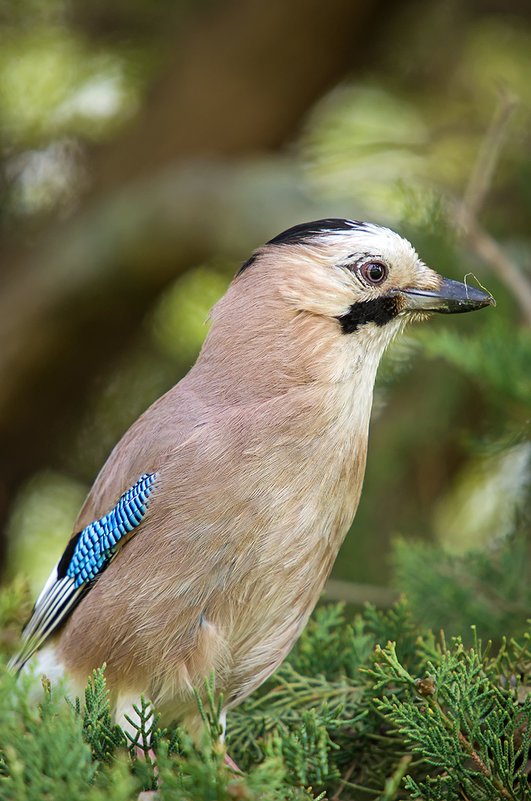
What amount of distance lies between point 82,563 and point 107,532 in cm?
14

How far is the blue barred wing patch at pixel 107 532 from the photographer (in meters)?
2.08

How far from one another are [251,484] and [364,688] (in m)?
0.54

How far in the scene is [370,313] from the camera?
2.16 m

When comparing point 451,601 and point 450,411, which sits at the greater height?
point 450,411

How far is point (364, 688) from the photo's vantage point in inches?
80.2

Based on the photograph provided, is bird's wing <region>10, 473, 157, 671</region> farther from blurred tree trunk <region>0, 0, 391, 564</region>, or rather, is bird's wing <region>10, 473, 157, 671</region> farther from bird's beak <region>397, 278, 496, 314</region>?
blurred tree trunk <region>0, 0, 391, 564</region>

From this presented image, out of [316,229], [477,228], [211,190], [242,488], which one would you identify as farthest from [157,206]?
[242,488]

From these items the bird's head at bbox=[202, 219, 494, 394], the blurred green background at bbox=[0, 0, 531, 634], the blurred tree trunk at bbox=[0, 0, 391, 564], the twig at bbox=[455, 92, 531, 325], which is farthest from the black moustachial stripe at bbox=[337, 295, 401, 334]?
the blurred tree trunk at bbox=[0, 0, 391, 564]

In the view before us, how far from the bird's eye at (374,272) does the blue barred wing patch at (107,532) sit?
0.69 meters

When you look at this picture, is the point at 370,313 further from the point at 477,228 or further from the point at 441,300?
the point at 477,228

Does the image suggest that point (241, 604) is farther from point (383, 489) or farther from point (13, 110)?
point (13, 110)

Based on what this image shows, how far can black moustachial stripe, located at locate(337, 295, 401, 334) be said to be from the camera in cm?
215

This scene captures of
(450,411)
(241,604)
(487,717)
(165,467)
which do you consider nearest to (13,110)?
(450,411)

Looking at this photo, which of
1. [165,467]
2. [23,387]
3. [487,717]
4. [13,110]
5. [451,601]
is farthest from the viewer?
[13,110]
